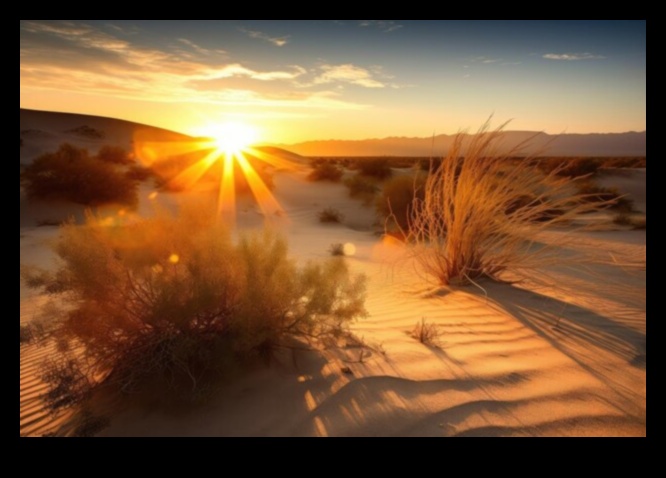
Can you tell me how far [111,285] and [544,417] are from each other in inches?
110

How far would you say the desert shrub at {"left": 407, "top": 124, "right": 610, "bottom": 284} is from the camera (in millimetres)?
4051

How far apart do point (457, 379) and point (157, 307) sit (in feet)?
6.80

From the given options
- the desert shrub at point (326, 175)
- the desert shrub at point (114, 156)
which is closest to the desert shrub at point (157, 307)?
the desert shrub at point (326, 175)

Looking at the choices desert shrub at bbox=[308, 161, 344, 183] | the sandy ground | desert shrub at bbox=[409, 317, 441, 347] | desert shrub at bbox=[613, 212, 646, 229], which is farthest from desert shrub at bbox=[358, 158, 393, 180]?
desert shrub at bbox=[409, 317, 441, 347]

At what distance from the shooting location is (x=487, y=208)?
14.3ft

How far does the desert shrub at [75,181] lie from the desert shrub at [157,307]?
38.7 ft

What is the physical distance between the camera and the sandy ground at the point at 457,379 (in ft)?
7.23

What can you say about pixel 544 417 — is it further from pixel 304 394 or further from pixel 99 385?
pixel 99 385

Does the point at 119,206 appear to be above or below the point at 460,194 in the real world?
below

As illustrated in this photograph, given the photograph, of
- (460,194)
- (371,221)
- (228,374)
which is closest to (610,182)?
(371,221)

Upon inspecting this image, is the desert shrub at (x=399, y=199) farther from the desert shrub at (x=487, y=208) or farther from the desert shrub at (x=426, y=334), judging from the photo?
the desert shrub at (x=426, y=334)
